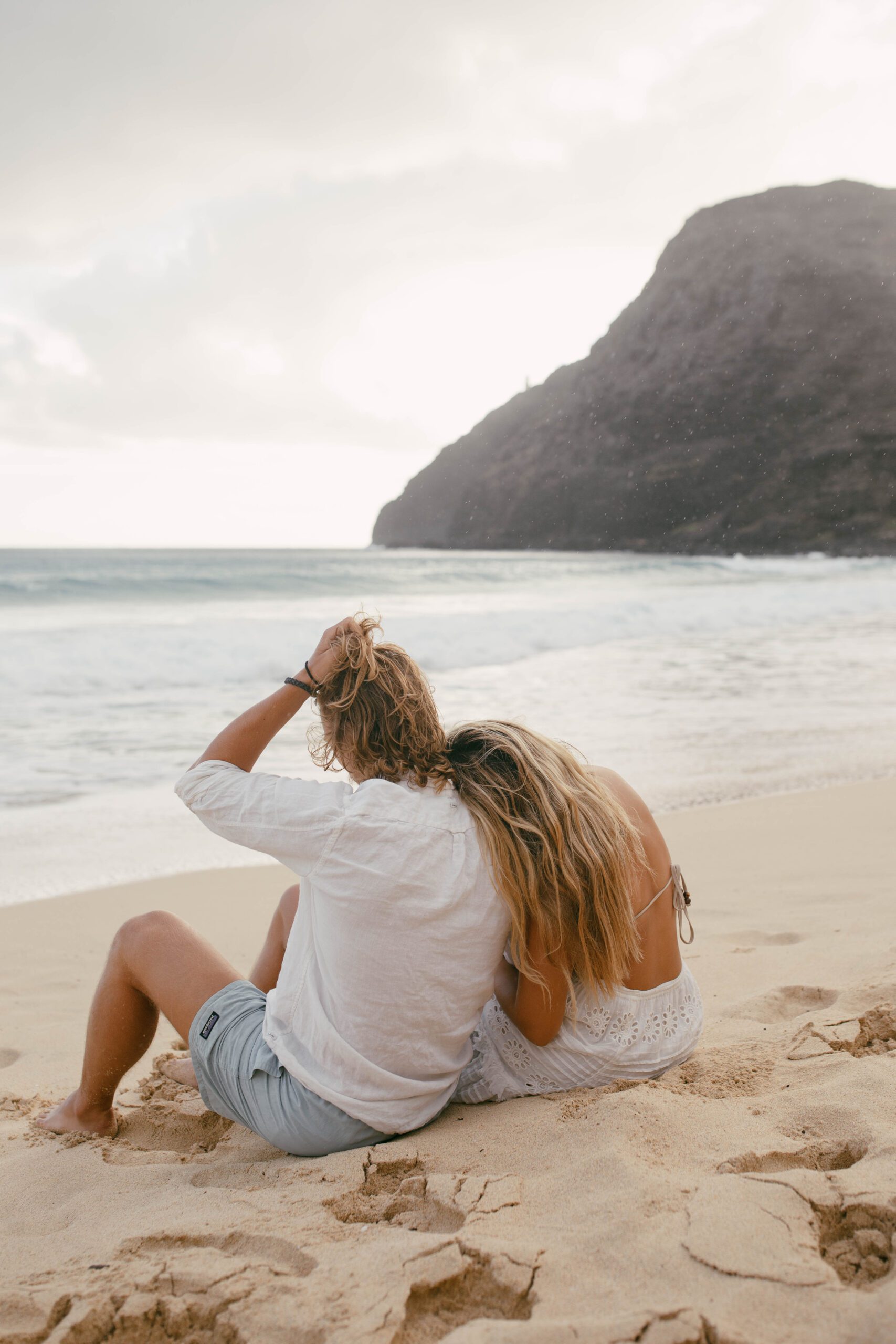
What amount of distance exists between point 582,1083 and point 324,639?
Result: 1205 mm

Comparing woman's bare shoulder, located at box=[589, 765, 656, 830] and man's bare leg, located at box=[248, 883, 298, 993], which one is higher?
woman's bare shoulder, located at box=[589, 765, 656, 830]

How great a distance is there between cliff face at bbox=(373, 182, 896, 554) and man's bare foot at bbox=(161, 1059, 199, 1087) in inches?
1958

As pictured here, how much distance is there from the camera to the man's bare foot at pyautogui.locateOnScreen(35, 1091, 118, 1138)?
87.3 inches

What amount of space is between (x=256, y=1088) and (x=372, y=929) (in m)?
0.50

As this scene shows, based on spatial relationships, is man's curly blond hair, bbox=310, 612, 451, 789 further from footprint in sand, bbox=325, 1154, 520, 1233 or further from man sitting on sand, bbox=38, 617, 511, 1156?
footprint in sand, bbox=325, 1154, 520, 1233

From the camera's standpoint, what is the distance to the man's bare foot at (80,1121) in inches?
87.3

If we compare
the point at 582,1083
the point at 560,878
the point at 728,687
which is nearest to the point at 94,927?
the point at 582,1083

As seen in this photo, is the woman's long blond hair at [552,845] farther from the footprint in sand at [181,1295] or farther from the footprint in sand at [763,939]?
the footprint in sand at [763,939]

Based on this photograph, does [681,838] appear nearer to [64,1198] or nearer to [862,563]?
[64,1198]

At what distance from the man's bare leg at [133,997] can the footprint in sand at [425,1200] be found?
1.98 ft

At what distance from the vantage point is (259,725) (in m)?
2.00

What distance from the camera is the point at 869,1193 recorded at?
1.46 meters

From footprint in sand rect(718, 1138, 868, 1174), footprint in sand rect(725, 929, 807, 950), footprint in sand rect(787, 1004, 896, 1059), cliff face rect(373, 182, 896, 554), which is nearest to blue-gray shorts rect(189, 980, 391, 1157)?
footprint in sand rect(718, 1138, 868, 1174)

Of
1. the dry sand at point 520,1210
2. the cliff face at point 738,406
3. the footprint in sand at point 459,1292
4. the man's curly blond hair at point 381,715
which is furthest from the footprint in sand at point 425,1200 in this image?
the cliff face at point 738,406
